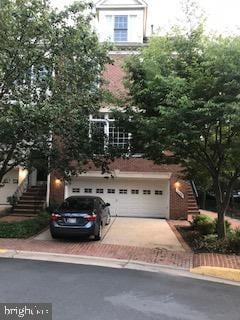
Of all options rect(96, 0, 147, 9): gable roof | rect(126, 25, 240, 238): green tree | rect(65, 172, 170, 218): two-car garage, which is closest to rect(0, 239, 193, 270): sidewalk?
rect(126, 25, 240, 238): green tree

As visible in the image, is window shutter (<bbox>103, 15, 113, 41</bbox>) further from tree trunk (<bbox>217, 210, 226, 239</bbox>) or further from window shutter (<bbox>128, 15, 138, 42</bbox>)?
tree trunk (<bbox>217, 210, 226, 239</bbox>)

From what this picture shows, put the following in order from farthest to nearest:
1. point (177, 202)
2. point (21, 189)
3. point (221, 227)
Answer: point (21, 189) → point (177, 202) → point (221, 227)

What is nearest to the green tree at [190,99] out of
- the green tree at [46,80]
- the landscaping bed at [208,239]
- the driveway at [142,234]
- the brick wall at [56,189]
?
the landscaping bed at [208,239]

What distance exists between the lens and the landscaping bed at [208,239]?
42.9 feet

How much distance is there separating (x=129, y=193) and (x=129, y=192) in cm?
6

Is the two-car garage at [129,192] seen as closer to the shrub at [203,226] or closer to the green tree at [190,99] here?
the shrub at [203,226]

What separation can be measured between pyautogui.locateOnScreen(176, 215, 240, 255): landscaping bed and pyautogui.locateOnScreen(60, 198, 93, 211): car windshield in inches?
151

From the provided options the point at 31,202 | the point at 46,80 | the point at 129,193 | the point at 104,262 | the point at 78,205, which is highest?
the point at 46,80

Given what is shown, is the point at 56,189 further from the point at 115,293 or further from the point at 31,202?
the point at 115,293

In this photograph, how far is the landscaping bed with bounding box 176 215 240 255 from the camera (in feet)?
42.9

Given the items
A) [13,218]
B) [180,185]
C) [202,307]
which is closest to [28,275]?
[202,307]

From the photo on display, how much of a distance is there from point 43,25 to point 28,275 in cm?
806

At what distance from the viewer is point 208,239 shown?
14.4m

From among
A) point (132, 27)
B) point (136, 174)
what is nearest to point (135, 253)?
point (136, 174)
